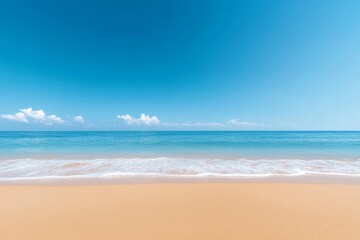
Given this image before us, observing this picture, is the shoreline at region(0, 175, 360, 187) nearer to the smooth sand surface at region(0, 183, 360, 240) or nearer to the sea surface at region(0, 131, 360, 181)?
the sea surface at region(0, 131, 360, 181)

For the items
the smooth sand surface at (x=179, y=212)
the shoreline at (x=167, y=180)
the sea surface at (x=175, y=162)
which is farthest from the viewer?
the sea surface at (x=175, y=162)

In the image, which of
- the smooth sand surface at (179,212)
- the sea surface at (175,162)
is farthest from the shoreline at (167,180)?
the smooth sand surface at (179,212)

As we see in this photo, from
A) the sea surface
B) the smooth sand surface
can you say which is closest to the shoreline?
the sea surface

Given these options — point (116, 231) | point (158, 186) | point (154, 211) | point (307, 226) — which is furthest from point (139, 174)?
point (307, 226)

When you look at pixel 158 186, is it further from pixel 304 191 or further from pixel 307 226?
pixel 304 191

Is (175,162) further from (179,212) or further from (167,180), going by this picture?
(179,212)

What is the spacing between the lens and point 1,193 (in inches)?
195

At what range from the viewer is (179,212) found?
3.74m

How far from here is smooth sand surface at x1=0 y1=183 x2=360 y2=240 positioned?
304 cm

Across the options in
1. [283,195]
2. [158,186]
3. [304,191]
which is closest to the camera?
[283,195]

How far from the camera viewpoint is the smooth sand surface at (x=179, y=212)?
120 inches

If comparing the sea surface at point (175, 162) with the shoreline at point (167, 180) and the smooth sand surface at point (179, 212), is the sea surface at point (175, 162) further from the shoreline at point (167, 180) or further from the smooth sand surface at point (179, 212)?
the smooth sand surface at point (179, 212)

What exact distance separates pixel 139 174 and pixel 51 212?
11.6ft

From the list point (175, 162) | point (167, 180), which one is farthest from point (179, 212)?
point (175, 162)
